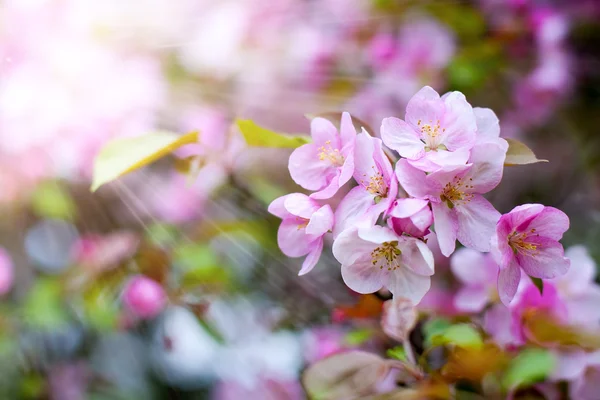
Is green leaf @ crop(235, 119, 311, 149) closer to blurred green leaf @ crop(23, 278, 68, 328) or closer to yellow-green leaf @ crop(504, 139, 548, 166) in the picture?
yellow-green leaf @ crop(504, 139, 548, 166)

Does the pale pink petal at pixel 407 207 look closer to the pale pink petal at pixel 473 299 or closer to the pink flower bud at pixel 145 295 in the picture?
the pale pink petal at pixel 473 299

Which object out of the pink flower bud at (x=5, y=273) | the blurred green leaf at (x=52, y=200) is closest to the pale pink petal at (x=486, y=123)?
the blurred green leaf at (x=52, y=200)

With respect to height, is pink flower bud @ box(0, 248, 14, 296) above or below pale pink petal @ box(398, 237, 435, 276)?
below

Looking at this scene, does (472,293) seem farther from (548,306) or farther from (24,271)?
(24,271)

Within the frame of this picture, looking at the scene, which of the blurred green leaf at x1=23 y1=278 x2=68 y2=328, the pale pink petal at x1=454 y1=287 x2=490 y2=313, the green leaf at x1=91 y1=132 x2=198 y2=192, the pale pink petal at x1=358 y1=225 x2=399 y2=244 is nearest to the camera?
the pale pink petal at x1=358 y1=225 x2=399 y2=244

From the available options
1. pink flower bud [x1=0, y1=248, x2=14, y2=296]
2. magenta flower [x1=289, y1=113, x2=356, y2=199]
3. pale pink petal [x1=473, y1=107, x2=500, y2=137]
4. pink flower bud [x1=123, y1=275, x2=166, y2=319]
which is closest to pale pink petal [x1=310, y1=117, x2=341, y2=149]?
magenta flower [x1=289, y1=113, x2=356, y2=199]
